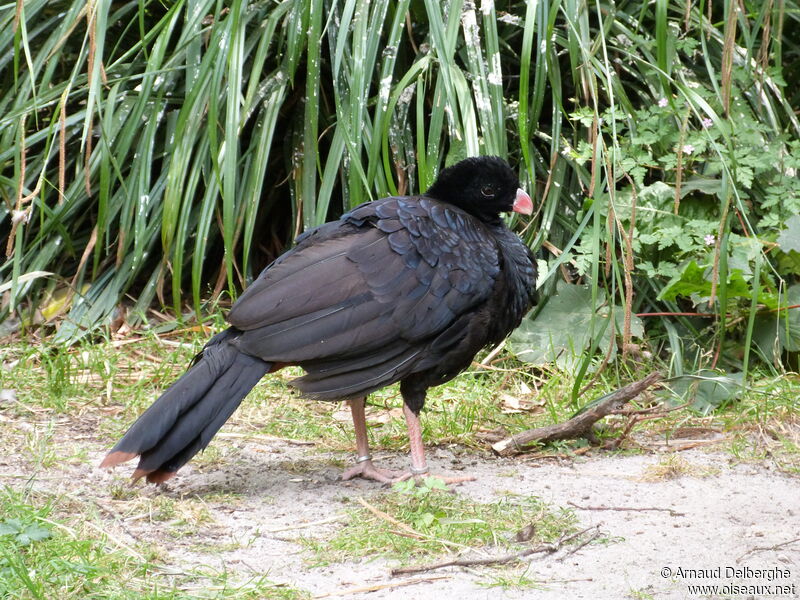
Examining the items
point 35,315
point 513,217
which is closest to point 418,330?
point 513,217

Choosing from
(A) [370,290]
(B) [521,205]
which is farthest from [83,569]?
(B) [521,205]

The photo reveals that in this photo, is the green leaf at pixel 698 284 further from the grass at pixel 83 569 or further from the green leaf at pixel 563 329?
the grass at pixel 83 569

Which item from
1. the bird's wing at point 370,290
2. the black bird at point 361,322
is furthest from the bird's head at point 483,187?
the bird's wing at point 370,290

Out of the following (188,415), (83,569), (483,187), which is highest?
(483,187)

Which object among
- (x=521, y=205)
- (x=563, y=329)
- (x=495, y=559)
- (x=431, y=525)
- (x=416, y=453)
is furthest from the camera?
(x=563, y=329)

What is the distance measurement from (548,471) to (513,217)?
164cm

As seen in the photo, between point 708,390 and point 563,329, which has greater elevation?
point 563,329

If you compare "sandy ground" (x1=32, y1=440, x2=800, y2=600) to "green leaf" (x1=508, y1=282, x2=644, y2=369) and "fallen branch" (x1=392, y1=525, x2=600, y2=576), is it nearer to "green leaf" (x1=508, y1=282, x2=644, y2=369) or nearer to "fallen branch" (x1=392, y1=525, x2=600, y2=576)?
"fallen branch" (x1=392, y1=525, x2=600, y2=576)

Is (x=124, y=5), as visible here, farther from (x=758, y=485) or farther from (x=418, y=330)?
(x=758, y=485)

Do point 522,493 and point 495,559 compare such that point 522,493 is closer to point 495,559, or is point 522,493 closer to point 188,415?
point 495,559

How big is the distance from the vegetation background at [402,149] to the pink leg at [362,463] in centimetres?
126

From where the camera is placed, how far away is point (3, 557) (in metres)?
2.67
